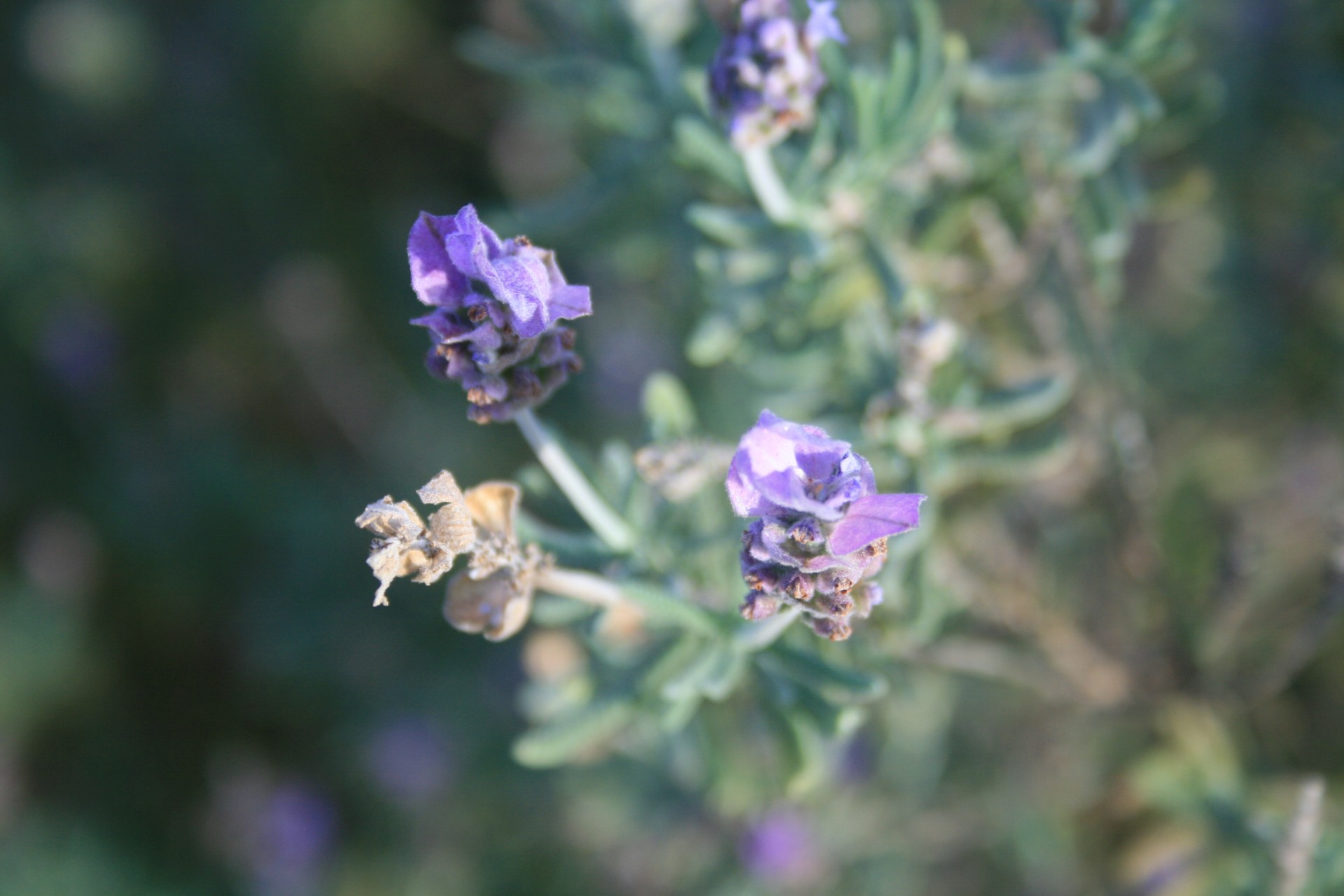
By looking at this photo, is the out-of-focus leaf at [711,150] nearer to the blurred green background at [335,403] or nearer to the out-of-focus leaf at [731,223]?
the out-of-focus leaf at [731,223]

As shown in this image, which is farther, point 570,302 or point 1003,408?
point 1003,408

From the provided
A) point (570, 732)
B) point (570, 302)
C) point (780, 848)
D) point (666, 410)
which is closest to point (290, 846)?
point (780, 848)

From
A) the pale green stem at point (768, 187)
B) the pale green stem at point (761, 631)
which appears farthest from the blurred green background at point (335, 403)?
the pale green stem at point (761, 631)

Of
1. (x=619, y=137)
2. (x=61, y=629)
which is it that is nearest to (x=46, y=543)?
(x=61, y=629)

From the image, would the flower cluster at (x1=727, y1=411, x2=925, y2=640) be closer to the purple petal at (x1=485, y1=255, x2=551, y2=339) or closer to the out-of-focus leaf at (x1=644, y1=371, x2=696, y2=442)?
the purple petal at (x1=485, y1=255, x2=551, y2=339)

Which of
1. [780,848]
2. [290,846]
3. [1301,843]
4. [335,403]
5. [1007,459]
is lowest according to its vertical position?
[1301,843]

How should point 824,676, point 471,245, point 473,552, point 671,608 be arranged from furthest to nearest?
point 824,676 < point 671,608 < point 473,552 < point 471,245

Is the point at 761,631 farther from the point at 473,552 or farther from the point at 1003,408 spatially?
the point at 1003,408
